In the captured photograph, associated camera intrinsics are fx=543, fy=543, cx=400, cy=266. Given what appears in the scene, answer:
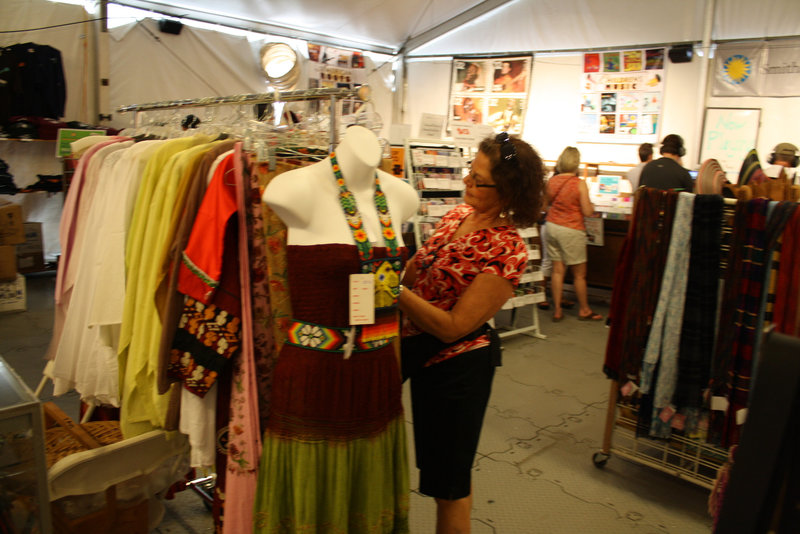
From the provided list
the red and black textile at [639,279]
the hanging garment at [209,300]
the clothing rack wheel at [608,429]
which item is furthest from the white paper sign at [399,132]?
the hanging garment at [209,300]

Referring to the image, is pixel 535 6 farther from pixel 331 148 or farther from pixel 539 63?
pixel 331 148

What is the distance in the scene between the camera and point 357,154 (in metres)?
1.29

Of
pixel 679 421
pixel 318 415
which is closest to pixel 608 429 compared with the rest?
pixel 679 421

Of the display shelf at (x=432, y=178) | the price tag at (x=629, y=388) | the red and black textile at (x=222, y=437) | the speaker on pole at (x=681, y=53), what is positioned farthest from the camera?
the speaker on pole at (x=681, y=53)

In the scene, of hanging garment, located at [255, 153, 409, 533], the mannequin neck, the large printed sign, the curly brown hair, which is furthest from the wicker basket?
the large printed sign

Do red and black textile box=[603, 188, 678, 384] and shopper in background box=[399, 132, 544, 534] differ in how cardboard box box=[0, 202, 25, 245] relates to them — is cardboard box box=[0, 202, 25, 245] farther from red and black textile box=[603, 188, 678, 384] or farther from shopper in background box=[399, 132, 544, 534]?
red and black textile box=[603, 188, 678, 384]

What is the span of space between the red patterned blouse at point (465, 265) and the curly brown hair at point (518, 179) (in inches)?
2.4

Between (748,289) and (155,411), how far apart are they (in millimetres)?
2073

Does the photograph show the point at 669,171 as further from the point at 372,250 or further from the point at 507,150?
the point at 372,250

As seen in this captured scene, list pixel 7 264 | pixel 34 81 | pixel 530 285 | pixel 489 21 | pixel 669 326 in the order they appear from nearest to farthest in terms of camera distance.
Answer: pixel 669 326 < pixel 530 285 < pixel 7 264 < pixel 34 81 < pixel 489 21

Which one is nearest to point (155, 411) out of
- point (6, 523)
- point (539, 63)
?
point (6, 523)

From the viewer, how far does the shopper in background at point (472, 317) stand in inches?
61.7

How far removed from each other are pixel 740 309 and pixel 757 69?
4.82 meters

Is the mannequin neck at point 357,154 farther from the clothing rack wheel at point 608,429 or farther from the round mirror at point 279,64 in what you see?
the round mirror at point 279,64
